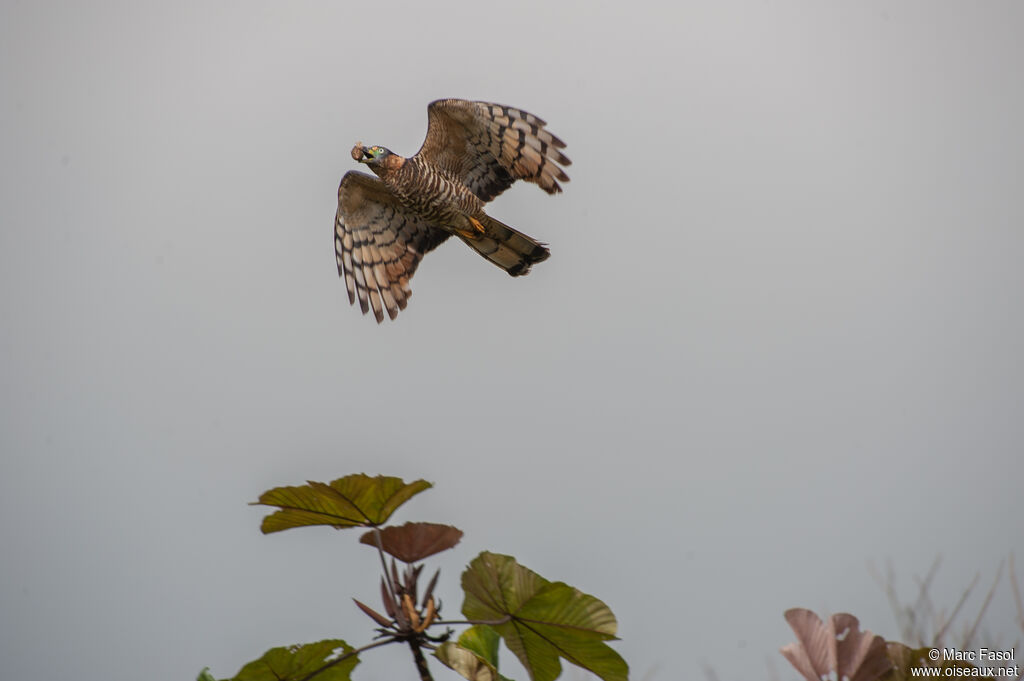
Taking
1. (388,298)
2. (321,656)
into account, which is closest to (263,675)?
(321,656)

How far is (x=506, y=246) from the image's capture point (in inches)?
167

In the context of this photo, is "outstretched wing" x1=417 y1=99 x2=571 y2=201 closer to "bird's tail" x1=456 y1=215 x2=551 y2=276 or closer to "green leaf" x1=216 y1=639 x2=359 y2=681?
"bird's tail" x1=456 y1=215 x2=551 y2=276

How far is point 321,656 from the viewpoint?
65.8 inches

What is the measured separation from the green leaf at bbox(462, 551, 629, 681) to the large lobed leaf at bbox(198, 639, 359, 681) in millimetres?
224

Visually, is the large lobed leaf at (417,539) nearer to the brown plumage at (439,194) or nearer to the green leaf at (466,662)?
the green leaf at (466,662)

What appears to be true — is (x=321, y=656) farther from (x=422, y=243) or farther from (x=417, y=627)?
(x=422, y=243)

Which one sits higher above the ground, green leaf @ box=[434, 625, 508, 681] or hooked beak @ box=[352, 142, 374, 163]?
hooked beak @ box=[352, 142, 374, 163]

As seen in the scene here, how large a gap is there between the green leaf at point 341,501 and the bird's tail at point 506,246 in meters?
2.71

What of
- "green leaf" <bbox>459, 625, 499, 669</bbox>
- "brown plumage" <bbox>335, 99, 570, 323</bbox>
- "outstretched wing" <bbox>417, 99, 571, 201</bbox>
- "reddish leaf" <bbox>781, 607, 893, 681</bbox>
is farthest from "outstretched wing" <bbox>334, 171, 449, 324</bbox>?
"reddish leaf" <bbox>781, 607, 893, 681</bbox>

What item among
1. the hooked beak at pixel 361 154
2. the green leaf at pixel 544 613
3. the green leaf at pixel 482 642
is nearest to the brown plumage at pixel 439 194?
the hooked beak at pixel 361 154

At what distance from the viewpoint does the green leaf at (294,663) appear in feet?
5.25

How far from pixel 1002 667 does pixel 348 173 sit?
3.17m

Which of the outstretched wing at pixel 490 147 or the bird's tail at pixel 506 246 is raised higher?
the outstretched wing at pixel 490 147

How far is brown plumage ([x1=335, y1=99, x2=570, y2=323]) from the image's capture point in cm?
404
